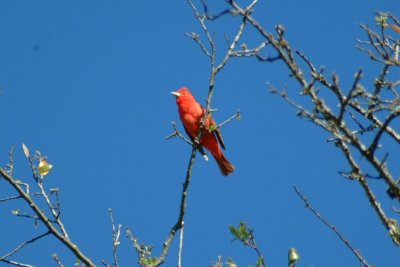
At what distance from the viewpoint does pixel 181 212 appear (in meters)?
3.81

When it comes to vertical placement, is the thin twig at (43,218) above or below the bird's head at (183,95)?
below

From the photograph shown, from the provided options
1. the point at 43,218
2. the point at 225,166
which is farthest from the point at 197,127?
the point at 43,218

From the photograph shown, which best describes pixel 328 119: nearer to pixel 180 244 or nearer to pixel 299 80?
pixel 299 80

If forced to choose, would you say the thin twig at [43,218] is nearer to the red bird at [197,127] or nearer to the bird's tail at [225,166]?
the red bird at [197,127]

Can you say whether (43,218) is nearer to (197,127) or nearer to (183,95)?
(197,127)

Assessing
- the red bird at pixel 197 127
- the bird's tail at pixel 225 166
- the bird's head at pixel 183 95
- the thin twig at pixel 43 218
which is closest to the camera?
the thin twig at pixel 43 218

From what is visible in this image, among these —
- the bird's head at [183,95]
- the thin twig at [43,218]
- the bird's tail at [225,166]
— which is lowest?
the thin twig at [43,218]

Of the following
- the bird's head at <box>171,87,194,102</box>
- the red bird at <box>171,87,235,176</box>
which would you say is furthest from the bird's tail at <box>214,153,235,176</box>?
the bird's head at <box>171,87,194,102</box>

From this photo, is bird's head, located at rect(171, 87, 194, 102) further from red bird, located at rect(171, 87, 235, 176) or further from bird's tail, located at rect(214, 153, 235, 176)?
bird's tail, located at rect(214, 153, 235, 176)

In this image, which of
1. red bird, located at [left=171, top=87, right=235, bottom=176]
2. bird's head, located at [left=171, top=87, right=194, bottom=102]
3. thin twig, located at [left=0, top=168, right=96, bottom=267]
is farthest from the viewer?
bird's head, located at [left=171, top=87, right=194, bottom=102]

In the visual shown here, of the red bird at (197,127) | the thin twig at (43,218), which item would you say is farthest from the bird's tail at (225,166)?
the thin twig at (43,218)

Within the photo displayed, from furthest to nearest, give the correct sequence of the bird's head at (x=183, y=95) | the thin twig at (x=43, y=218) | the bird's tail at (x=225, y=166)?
1. the bird's head at (x=183, y=95)
2. the bird's tail at (x=225, y=166)
3. the thin twig at (x=43, y=218)

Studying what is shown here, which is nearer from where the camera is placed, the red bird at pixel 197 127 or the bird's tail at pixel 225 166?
the red bird at pixel 197 127

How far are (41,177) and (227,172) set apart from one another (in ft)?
14.0
